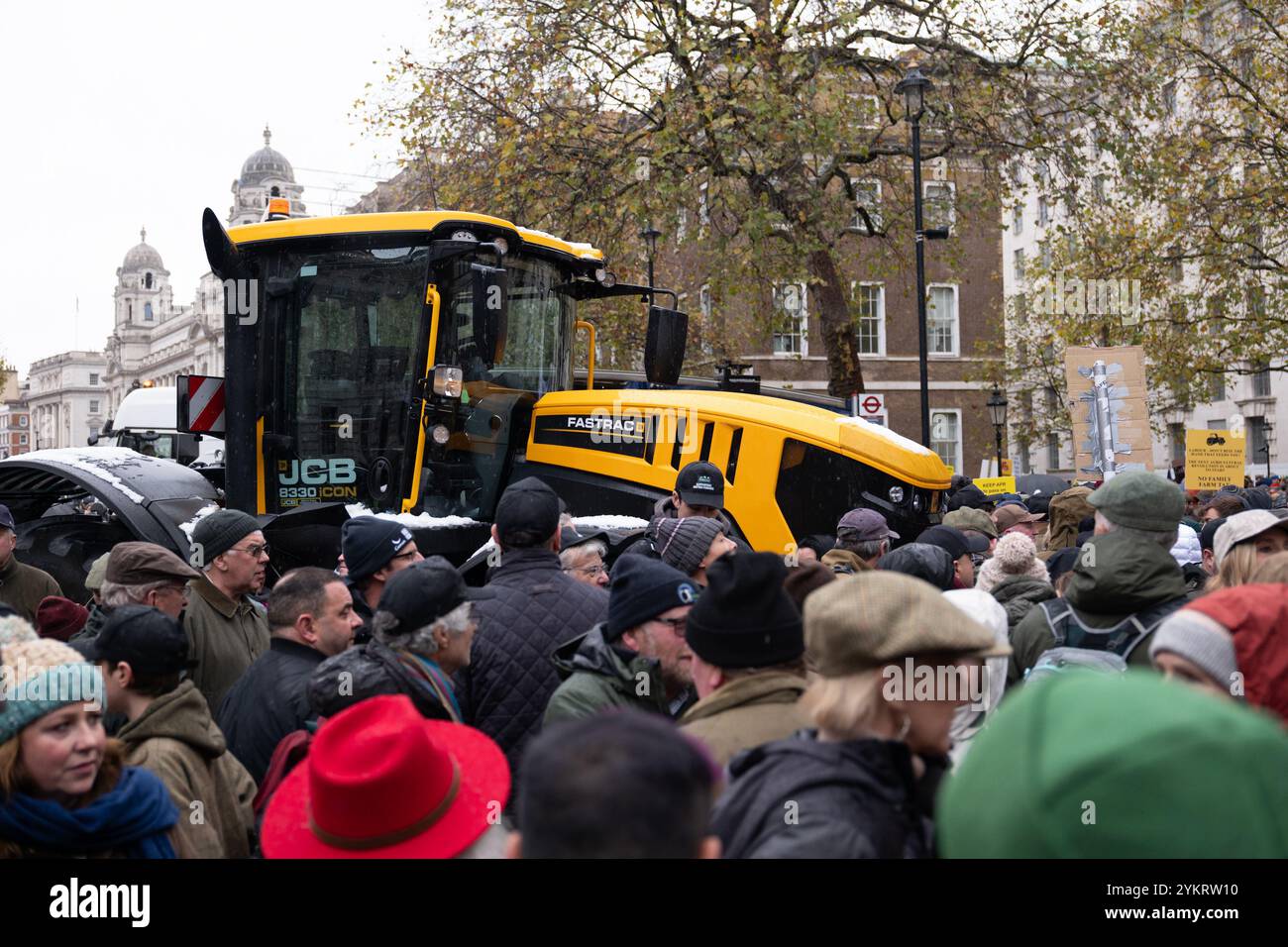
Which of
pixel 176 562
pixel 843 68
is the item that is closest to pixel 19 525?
pixel 176 562

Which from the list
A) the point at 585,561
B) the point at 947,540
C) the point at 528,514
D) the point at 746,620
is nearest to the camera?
the point at 746,620

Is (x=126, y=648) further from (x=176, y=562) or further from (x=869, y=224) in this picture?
(x=869, y=224)

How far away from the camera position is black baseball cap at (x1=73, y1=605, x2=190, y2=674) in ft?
12.6

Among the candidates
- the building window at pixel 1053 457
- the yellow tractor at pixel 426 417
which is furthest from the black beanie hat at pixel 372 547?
the building window at pixel 1053 457

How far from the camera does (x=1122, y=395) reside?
38.1 ft

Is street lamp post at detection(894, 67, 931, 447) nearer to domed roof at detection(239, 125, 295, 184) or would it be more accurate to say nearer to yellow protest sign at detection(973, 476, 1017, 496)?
yellow protest sign at detection(973, 476, 1017, 496)

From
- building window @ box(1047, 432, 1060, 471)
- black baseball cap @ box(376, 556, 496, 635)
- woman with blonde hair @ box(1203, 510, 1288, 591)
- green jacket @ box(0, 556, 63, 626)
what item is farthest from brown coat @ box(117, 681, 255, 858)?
building window @ box(1047, 432, 1060, 471)

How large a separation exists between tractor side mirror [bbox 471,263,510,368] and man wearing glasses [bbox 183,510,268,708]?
2838 millimetres

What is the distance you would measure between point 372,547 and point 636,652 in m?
1.71

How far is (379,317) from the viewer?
29.3 ft

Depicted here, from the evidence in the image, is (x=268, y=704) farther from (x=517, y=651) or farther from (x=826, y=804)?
(x=826, y=804)

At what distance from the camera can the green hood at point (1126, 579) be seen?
4242mm

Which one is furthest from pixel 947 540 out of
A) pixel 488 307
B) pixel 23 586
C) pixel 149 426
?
pixel 149 426

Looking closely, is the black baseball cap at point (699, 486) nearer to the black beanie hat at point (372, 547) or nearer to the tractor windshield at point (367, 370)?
the tractor windshield at point (367, 370)
